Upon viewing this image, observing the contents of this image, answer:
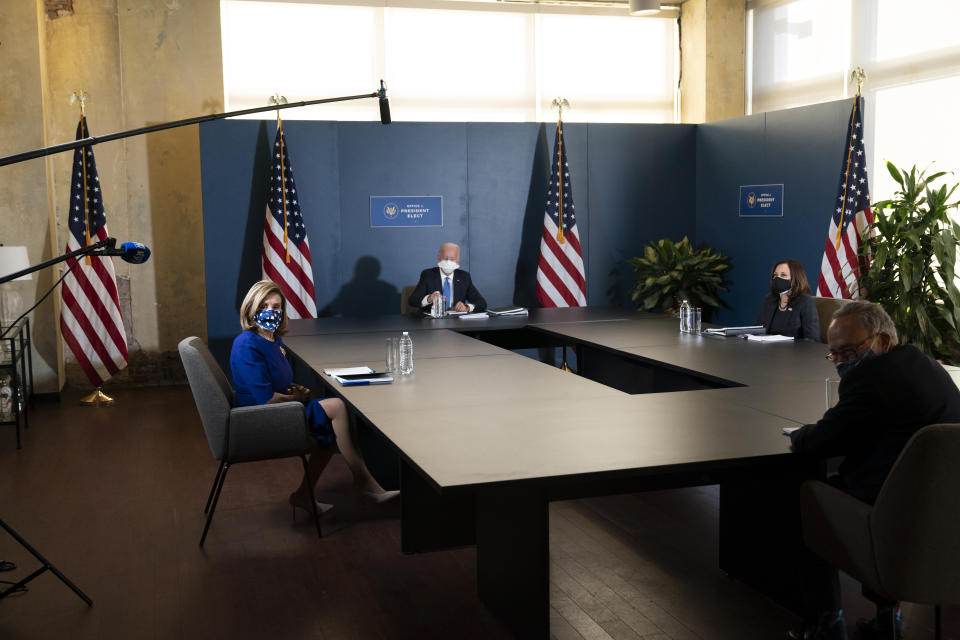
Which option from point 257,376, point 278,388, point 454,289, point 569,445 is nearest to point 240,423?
point 257,376

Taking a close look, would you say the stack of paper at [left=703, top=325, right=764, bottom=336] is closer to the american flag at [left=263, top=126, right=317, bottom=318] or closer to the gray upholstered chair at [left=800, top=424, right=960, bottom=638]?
the gray upholstered chair at [left=800, top=424, right=960, bottom=638]

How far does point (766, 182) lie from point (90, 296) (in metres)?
5.81

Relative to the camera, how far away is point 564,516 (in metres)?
4.44

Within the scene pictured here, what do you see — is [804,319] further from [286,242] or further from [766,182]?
[286,242]

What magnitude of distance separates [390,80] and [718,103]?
10.7ft

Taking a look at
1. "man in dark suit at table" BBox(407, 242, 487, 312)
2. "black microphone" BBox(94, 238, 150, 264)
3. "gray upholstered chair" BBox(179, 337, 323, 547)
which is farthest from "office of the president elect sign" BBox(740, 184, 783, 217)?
"black microphone" BBox(94, 238, 150, 264)

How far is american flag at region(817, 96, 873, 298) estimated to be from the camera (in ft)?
22.8

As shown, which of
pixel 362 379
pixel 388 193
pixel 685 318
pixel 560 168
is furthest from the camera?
pixel 560 168

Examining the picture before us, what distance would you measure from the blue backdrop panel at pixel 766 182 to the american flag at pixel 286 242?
389 centimetres

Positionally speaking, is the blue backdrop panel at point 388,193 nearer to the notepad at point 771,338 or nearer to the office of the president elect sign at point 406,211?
the office of the president elect sign at point 406,211

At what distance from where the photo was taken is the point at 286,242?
26.1 ft

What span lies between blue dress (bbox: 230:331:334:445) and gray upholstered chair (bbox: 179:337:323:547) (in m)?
0.19

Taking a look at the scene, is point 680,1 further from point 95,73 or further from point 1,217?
point 1,217

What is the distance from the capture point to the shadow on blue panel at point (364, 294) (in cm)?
847
